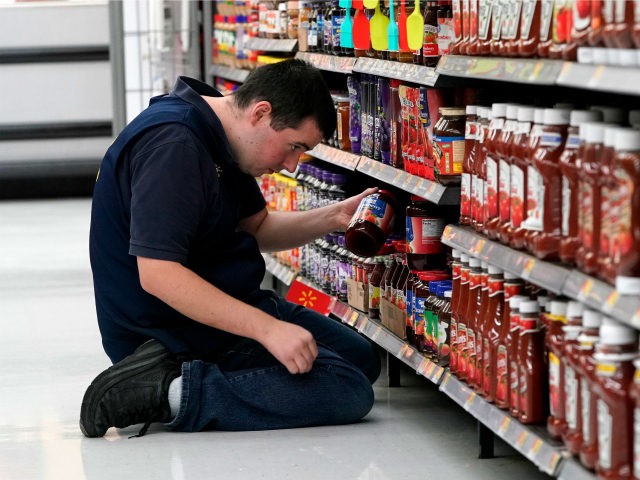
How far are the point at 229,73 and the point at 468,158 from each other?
4127 millimetres

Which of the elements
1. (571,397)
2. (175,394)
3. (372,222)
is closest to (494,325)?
(571,397)

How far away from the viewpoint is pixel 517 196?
3004 millimetres

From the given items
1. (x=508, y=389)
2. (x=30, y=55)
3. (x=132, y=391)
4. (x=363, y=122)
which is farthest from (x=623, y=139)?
(x=30, y=55)

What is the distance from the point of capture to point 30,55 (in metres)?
10.1

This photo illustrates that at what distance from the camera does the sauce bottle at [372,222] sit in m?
3.94

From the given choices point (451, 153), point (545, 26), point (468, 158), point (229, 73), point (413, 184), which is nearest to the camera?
point (545, 26)

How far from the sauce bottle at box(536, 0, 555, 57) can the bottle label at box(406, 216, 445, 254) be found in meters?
1.13

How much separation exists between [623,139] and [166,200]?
4.98 feet

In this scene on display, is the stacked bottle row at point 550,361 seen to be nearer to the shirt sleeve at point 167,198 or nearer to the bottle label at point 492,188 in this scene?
the bottle label at point 492,188

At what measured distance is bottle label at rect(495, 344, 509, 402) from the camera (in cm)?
312

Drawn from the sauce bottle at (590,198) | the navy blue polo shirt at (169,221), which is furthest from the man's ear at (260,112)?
the sauce bottle at (590,198)

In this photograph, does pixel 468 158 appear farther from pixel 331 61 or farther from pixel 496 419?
pixel 331 61

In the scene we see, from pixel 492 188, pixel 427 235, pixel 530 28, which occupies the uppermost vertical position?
pixel 530 28

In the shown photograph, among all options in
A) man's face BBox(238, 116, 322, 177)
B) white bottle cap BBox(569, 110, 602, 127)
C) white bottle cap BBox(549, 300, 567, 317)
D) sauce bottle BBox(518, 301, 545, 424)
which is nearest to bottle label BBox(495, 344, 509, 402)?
sauce bottle BBox(518, 301, 545, 424)
